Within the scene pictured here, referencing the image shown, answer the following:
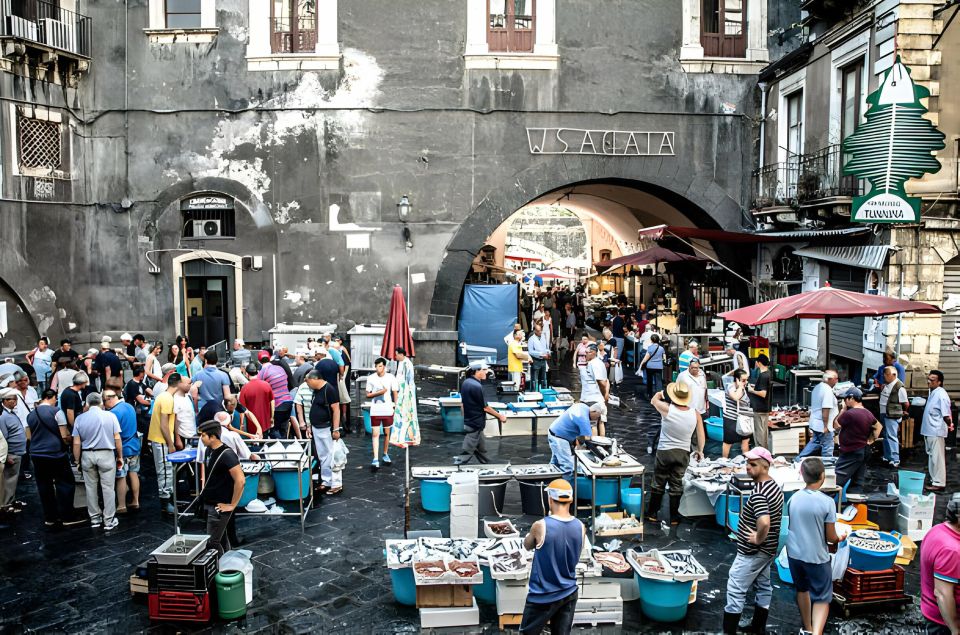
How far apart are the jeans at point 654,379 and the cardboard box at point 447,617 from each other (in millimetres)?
10411

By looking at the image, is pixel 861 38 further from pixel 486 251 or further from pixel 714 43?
pixel 486 251

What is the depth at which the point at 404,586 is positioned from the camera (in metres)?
7.46

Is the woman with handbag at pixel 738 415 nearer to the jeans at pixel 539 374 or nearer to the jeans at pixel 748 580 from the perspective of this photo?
the jeans at pixel 748 580

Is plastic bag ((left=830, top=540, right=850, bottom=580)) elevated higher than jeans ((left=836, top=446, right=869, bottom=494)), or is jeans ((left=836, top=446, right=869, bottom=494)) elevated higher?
jeans ((left=836, top=446, right=869, bottom=494))

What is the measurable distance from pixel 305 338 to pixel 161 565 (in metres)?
11.4

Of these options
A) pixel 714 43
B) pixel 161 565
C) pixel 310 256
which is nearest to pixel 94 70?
pixel 310 256

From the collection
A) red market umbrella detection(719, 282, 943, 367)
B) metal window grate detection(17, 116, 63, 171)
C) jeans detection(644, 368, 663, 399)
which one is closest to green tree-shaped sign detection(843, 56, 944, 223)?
red market umbrella detection(719, 282, 943, 367)

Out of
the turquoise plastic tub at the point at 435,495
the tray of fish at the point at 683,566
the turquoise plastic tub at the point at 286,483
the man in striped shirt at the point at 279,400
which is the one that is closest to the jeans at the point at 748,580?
the tray of fish at the point at 683,566

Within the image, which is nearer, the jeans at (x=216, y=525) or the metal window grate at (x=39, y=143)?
the jeans at (x=216, y=525)

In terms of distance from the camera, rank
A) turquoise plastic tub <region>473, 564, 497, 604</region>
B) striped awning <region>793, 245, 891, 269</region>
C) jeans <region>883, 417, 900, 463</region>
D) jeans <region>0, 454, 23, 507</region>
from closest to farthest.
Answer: turquoise plastic tub <region>473, 564, 497, 604</region>, jeans <region>0, 454, 23, 507</region>, jeans <region>883, 417, 900, 463</region>, striped awning <region>793, 245, 891, 269</region>

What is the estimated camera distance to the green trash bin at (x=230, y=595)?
723 cm

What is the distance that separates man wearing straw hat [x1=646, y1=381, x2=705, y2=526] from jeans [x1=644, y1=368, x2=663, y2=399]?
7267 millimetres

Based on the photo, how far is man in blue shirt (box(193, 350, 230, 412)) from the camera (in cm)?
1121

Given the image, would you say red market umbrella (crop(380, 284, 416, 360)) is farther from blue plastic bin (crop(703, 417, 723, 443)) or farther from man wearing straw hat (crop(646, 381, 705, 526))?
blue plastic bin (crop(703, 417, 723, 443))
